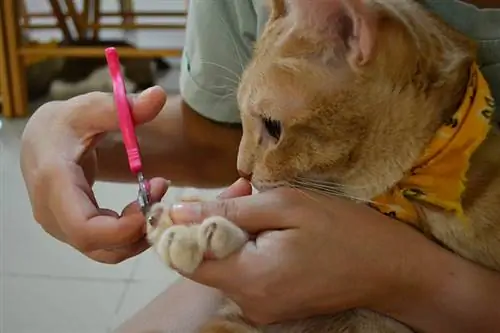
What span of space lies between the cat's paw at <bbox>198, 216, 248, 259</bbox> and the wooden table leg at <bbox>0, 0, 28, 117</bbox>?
6.34ft

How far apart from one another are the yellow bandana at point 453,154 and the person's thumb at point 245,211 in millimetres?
143

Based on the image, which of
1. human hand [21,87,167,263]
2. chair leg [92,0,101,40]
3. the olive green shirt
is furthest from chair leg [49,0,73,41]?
human hand [21,87,167,263]

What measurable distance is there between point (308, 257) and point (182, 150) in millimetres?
373

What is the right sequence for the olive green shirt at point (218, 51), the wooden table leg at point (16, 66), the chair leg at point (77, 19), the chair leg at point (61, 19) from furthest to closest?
the chair leg at point (77, 19) → the chair leg at point (61, 19) → the wooden table leg at point (16, 66) → the olive green shirt at point (218, 51)

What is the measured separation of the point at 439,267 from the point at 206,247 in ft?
0.86

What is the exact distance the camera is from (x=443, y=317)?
93 cm

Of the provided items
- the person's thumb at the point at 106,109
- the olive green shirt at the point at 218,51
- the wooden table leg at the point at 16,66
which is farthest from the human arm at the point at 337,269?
the wooden table leg at the point at 16,66

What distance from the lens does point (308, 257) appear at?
0.88 meters

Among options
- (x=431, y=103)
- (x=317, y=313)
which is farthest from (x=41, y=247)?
(x=431, y=103)

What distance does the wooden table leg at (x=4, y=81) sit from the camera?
2.62 m

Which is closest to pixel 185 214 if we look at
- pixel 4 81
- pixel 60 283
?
Answer: pixel 60 283

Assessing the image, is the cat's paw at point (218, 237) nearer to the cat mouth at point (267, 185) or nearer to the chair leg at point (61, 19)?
the cat mouth at point (267, 185)

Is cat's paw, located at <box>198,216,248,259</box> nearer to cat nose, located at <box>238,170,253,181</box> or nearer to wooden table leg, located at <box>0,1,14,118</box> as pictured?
cat nose, located at <box>238,170,253,181</box>

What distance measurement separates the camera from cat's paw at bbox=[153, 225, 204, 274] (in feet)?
2.74
